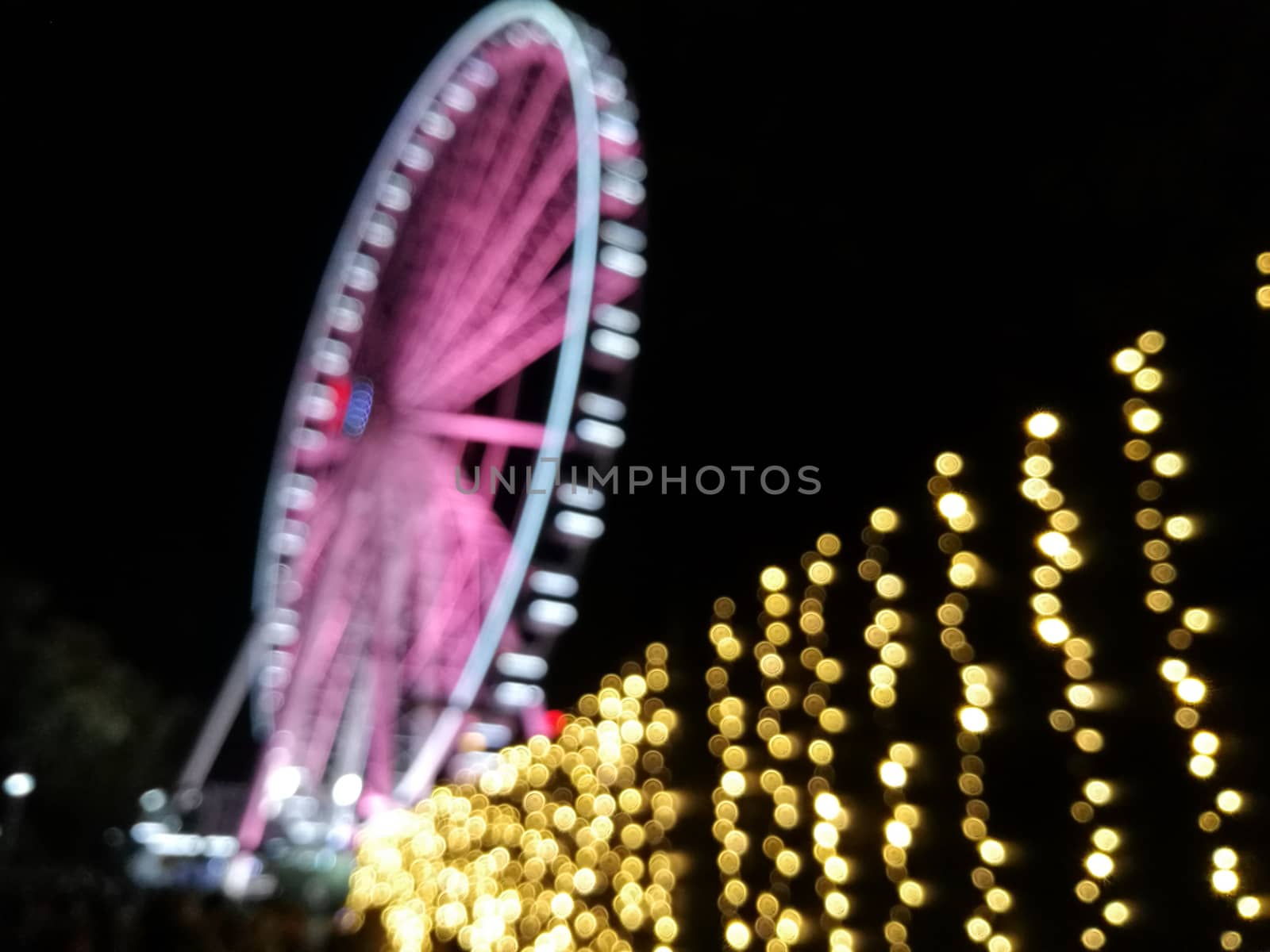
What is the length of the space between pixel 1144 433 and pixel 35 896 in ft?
25.9

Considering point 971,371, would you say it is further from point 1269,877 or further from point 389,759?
point 389,759

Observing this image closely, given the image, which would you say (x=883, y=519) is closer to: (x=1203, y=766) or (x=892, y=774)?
(x=892, y=774)

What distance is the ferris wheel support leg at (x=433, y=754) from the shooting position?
6.36 metres

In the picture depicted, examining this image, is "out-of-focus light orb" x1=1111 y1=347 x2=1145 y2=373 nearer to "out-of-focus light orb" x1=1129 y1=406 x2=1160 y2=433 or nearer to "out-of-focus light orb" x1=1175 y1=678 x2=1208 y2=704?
"out-of-focus light orb" x1=1129 y1=406 x2=1160 y2=433

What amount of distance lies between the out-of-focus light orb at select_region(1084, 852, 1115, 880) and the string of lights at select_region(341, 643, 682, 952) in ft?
4.75

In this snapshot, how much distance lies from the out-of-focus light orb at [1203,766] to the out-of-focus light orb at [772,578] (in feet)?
3.79

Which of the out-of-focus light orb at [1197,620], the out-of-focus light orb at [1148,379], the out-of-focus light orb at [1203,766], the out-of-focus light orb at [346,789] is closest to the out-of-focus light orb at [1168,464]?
the out-of-focus light orb at [1148,379]

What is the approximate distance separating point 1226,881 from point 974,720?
53cm

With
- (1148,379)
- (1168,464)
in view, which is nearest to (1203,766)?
(1168,464)

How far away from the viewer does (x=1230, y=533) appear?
1.87 metres

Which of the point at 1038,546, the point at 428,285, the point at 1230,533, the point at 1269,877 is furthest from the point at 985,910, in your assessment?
the point at 428,285

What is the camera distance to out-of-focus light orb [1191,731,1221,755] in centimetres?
183

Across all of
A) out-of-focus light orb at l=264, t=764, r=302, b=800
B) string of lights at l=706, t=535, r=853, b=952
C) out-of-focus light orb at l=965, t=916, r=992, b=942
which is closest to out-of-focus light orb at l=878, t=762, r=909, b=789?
string of lights at l=706, t=535, r=853, b=952

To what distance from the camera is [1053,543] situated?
2.11m
